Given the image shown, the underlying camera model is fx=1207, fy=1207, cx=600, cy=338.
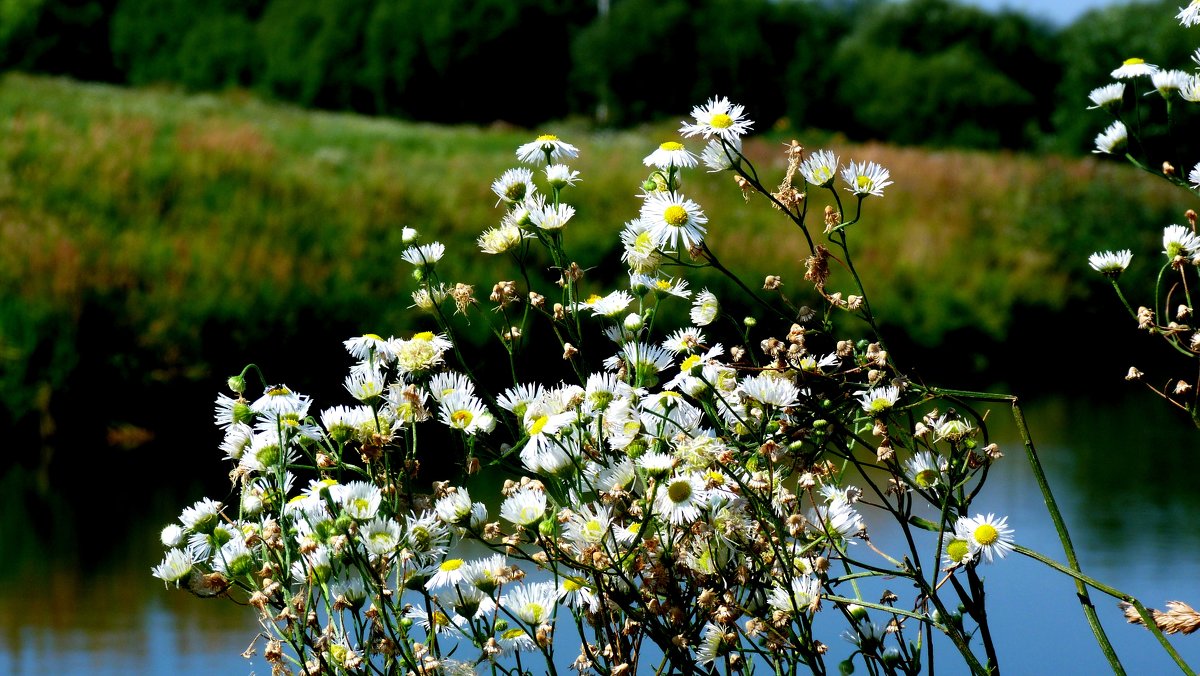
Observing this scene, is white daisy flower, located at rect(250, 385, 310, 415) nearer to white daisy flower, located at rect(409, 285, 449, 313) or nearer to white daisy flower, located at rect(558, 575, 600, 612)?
white daisy flower, located at rect(409, 285, 449, 313)

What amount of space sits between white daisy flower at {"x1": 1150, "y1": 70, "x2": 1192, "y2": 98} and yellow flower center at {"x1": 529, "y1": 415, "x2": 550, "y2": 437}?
21.5 inches

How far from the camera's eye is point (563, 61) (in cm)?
1769

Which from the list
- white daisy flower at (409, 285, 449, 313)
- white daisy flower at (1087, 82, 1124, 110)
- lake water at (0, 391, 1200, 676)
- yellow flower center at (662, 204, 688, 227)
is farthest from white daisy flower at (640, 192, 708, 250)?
lake water at (0, 391, 1200, 676)

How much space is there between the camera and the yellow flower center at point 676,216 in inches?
36.9

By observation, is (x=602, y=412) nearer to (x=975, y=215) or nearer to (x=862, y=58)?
(x=975, y=215)

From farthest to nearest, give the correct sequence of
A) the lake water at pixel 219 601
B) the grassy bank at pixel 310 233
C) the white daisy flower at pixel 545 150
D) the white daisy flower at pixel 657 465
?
the grassy bank at pixel 310 233 → the lake water at pixel 219 601 → the white daisy flower at pixel 545 150 → the white daisy flower at pixel 657 465

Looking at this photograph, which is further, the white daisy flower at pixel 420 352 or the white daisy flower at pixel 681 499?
the white daisy flower at pixel 420 352

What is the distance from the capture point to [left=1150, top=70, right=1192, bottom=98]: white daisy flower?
3.13 feet

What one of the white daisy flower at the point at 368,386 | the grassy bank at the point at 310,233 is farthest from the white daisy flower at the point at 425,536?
the grassy bank at the point at 310,233

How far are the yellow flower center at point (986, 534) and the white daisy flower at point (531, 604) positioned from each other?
12.7 inches

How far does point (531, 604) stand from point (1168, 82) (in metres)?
0.65

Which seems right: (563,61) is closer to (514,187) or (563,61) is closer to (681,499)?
(514,187)

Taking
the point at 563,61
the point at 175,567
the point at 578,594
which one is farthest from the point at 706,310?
the point at 563,61

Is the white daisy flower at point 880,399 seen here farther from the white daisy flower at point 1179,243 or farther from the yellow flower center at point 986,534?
the white daisy flower at point 1179,243
